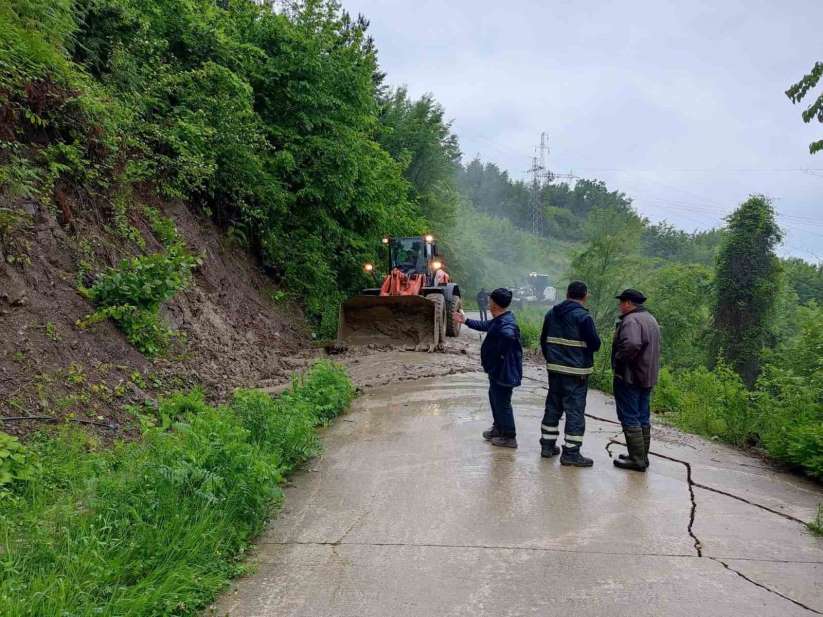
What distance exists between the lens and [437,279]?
16672 millimetres

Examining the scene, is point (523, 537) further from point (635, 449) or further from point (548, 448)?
point (635, 449)

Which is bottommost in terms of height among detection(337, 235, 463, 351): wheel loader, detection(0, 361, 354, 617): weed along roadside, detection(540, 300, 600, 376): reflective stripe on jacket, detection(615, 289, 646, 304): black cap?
detection(0, 361, 354, 617): weed along roadside

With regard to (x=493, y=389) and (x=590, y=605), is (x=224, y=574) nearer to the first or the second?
(x=590, y=605)

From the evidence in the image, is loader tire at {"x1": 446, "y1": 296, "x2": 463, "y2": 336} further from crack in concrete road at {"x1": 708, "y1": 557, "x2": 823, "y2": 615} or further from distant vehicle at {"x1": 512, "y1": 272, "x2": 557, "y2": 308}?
distant vehicle at {"x1": 512, "y1": 272, "x2": 557, "y2": 308}

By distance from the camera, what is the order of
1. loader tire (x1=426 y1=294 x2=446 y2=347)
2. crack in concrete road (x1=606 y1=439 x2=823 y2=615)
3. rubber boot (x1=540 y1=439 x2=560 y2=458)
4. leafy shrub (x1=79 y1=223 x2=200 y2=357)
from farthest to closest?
loader tire (x1=426 y1=294 x2=446 y2=347) < leafy shrub (x1=79 y1=223 x2=200 y2=357) < rubber boot (x1=540 y1=439 x2=560 y2=458) < crack in concrete road (x1=606 y1=439 x2=823 y2=615)

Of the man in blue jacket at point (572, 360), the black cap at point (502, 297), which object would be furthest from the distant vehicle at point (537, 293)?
the man in blue jacket at point (572, 360)

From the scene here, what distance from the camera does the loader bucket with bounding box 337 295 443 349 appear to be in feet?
44.7

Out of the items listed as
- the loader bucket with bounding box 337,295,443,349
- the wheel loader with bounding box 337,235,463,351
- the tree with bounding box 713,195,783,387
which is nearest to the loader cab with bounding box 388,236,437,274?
the wheel loader with bounding box 337,235,463,351

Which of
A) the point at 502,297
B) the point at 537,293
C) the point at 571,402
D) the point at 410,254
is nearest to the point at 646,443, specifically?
the point at 571,402

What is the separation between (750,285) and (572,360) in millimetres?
24323

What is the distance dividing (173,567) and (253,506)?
928mm

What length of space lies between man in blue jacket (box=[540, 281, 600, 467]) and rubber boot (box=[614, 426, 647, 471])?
42cm

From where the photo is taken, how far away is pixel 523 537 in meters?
4.34

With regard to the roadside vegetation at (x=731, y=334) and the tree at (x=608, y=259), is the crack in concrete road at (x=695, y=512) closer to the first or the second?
the roadside vegetation at (x=731, y=334)
